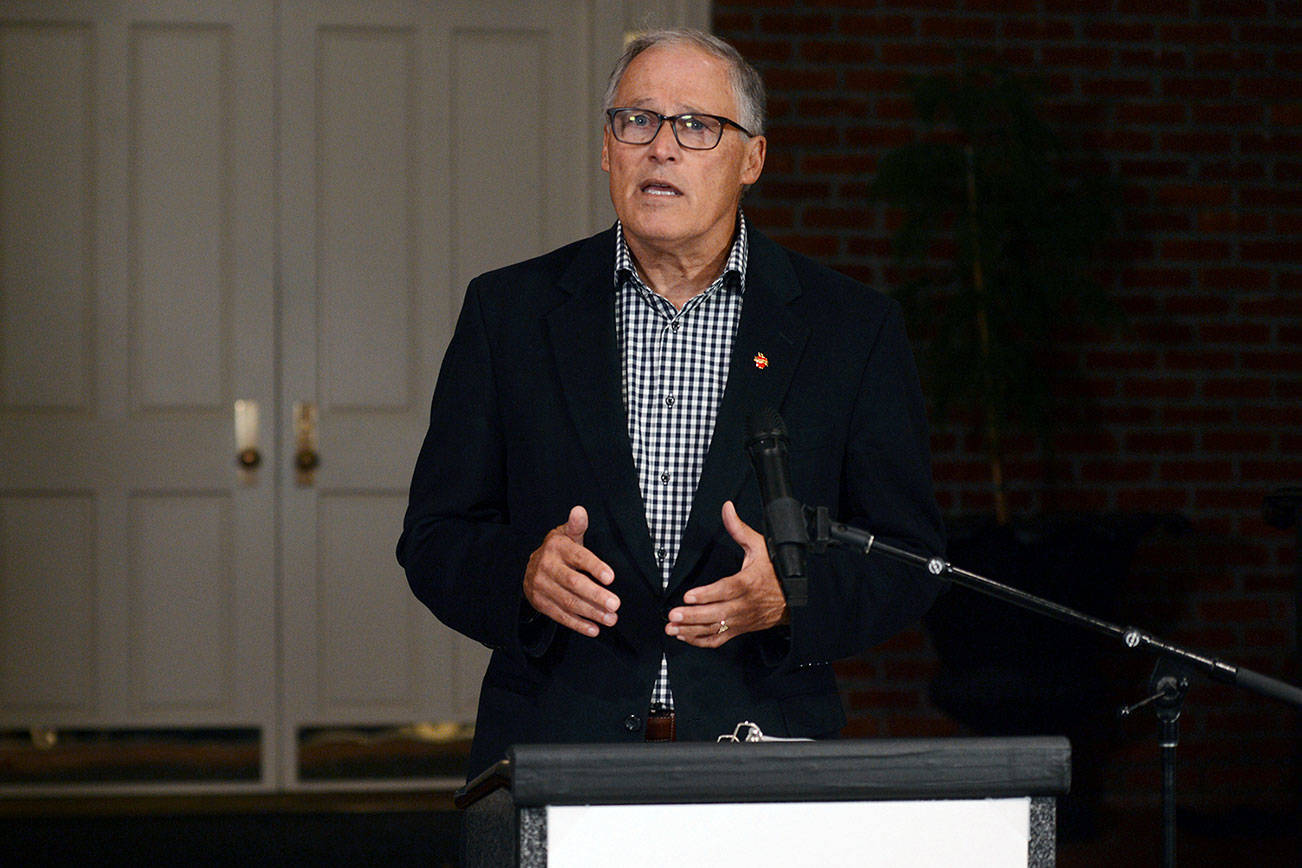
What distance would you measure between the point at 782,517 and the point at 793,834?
237 millimetres

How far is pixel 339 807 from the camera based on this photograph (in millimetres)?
3805

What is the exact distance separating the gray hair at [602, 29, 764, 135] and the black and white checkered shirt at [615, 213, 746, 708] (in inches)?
5.3

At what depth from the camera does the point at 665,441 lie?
161cm

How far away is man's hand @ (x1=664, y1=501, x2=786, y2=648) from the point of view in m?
1.30

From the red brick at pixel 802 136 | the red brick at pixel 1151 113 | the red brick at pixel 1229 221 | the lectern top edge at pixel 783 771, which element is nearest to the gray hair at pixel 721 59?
the lectern top edge at pixel 783 771

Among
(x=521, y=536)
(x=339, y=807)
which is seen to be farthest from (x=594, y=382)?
(x=339, y=807)

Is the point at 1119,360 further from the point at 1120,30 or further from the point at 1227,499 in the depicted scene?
the point at 1120,30

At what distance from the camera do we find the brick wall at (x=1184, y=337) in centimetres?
387

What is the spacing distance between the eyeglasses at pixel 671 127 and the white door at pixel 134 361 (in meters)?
2.60

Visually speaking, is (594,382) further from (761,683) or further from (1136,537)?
(1136,537)

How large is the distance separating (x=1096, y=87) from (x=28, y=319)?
3100 mm

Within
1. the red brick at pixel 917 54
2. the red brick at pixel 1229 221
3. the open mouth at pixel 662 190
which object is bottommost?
the open mouth at pixel 662 190

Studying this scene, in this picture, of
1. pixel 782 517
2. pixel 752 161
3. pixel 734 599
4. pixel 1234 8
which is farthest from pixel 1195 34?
pixel 782 517

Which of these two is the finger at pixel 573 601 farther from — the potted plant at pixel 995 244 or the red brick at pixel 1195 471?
the red brick at pixel 1195 471
